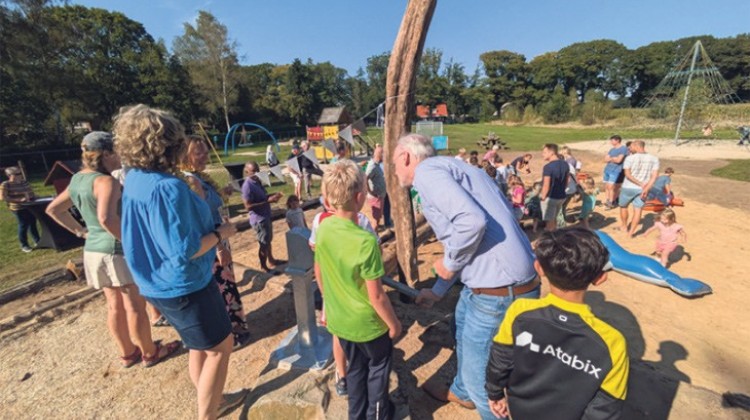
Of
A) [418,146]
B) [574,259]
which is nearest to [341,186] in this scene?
[418,146]

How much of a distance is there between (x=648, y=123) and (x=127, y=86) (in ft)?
146

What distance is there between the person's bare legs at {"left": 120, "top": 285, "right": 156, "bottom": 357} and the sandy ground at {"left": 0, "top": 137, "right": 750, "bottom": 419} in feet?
0.77

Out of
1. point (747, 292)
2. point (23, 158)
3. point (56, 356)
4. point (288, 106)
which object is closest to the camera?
point (56, 356)

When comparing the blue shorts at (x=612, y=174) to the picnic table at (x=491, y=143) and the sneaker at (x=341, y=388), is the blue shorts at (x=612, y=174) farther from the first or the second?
the picnic table at (x=491, y=143)

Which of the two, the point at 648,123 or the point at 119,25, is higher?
the point at 119,25

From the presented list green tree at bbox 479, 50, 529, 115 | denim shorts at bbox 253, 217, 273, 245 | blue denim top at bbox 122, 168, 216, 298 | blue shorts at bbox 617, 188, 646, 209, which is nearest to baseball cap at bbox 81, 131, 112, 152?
blue denim top at bbox 122, 168, 216, 298

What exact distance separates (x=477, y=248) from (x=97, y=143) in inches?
110

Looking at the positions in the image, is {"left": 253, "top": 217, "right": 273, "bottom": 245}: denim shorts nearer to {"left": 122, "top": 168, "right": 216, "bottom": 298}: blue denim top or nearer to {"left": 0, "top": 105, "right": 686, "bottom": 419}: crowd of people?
{"left": 0, "top": 105, "right": 686, "bottom": 419}: crowd of people

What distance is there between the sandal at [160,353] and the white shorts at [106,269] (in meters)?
0.77

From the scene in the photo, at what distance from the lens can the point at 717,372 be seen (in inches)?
124

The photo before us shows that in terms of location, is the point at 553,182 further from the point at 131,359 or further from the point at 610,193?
the point at 131,359

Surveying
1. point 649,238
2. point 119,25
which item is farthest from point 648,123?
point 119,25

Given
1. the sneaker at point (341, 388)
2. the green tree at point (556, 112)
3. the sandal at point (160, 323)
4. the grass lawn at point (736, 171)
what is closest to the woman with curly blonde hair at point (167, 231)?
the sneaker at point (341, 388)

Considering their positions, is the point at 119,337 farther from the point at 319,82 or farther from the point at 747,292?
the point at 319,82
